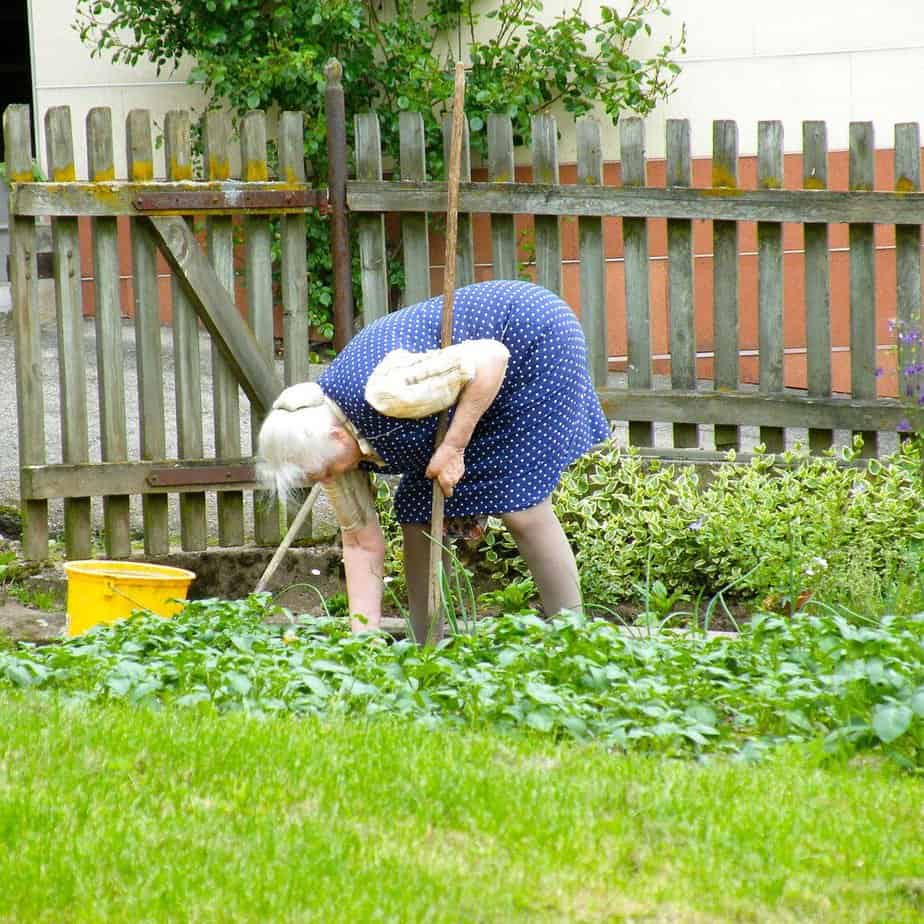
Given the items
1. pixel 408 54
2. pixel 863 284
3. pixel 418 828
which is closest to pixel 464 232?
pixel 863 284

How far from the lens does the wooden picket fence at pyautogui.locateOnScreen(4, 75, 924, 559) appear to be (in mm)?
5781

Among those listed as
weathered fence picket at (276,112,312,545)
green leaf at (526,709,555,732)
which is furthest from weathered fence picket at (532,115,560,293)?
green leaf at (526,709,555,732)

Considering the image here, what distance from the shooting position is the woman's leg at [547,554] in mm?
4480

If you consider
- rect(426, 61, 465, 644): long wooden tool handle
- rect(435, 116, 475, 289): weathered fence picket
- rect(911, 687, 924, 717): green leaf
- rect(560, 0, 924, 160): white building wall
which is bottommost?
rect(911, 687, 924, 717): green leaf

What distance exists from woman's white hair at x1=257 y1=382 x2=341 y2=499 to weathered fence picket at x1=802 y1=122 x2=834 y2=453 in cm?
249

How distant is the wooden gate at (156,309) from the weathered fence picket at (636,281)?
3.68 ft

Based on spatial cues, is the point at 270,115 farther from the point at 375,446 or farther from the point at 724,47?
the point at 375,446

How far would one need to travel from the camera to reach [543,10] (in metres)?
8.75

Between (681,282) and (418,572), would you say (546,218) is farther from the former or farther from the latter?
(418,572)

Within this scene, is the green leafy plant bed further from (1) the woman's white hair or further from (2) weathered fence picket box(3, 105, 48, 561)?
(2) weathered fence picket box(3, 105, 48, 561)

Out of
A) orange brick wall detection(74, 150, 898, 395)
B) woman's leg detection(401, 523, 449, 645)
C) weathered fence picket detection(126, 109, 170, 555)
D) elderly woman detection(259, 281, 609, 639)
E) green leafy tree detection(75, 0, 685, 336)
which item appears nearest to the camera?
elderly woman detection(259, 281, 609, 639)

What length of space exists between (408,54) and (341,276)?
286 centimetres

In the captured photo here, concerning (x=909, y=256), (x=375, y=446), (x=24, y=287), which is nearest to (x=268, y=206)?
(x=24, y=287)

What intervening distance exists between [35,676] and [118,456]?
2.25m
